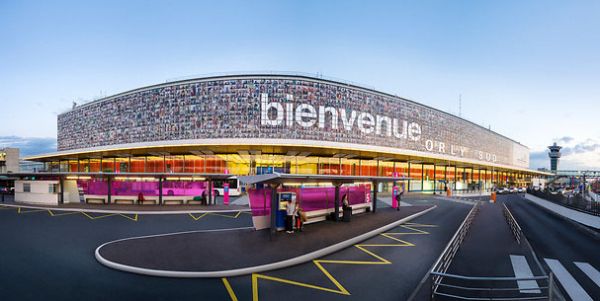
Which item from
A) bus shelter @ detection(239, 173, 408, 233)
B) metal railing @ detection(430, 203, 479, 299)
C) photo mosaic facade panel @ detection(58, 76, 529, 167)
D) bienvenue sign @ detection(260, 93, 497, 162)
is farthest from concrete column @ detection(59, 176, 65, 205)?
metal railing @ detection(430, 203, 479, 299)

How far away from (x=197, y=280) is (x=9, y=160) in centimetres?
11969

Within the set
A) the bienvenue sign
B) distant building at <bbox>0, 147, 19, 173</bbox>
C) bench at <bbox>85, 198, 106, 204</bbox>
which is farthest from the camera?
distant building at <bbox>0, 147, 19, 173</bbox>

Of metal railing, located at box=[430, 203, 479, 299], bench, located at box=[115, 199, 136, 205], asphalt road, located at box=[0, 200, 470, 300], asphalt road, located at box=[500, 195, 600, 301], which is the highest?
→ metal railing, located at box=[430, 203, 479, 299]

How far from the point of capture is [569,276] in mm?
9094

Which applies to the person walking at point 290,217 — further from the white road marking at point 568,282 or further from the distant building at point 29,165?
the distant building at point 29,165

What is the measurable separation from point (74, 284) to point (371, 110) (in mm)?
51121

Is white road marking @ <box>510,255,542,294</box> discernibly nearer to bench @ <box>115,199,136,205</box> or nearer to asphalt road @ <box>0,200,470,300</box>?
asphalt road @ <box>0,200,470,300</box>

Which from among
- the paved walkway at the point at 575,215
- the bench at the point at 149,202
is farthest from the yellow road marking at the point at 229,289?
the paved walkway at the point at 575,215

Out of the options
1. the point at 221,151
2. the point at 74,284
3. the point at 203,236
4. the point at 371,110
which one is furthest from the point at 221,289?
the point at 371,110

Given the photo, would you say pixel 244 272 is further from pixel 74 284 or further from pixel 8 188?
pixel 8 188

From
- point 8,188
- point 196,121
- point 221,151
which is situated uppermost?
point 196,121

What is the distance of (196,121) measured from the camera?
4891 cm

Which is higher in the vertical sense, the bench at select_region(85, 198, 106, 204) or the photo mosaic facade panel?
the photo mosaic facade panel

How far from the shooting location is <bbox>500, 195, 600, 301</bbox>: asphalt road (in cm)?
827
